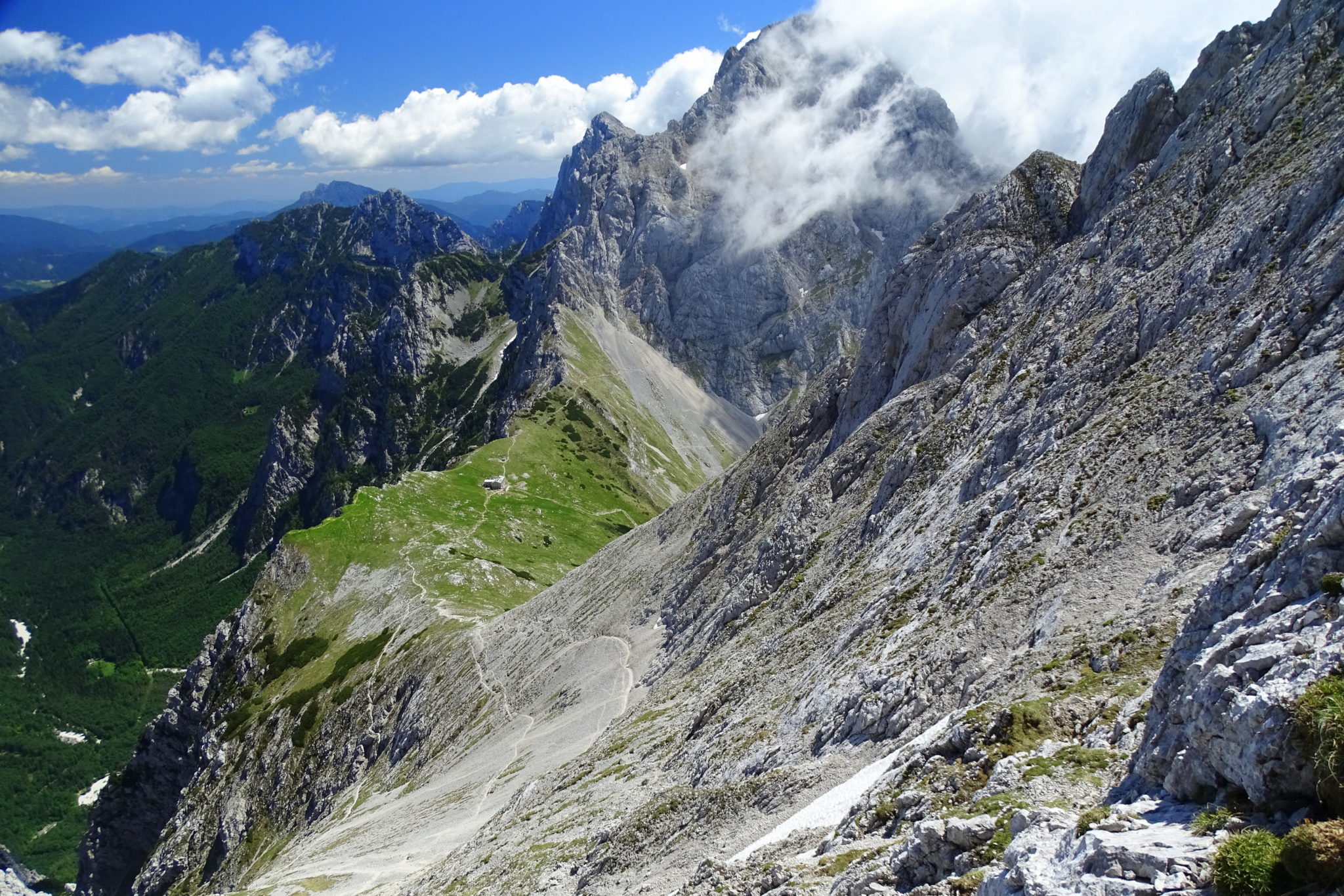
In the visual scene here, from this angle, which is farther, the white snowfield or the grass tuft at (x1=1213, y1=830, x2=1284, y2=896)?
the white snowfield

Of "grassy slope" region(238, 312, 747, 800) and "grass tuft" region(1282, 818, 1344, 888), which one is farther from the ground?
"grass tuft" region(1282, 818, 1344, 888)

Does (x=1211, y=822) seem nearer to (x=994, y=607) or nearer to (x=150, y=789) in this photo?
(x=994, y=607)

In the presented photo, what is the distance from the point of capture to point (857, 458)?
65000 mm

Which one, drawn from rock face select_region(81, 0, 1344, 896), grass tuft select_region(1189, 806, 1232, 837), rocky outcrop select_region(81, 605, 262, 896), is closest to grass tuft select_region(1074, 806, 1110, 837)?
rock face select_region(81, 0, 1344, 896)

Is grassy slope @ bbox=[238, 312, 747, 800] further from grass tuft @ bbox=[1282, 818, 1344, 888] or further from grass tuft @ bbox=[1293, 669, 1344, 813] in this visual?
grass tuft @ bbox=[1282, 818, 1344, 888]

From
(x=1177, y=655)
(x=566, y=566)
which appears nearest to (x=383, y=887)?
(x=1177, y=655)

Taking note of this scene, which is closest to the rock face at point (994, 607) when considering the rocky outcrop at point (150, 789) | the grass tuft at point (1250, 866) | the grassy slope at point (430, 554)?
the grass tuft at point (1250, 866)

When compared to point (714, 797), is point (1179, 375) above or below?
above

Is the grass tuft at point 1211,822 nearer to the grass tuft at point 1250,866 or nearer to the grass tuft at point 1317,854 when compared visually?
the grass tuft at point 1250,866

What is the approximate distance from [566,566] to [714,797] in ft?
390

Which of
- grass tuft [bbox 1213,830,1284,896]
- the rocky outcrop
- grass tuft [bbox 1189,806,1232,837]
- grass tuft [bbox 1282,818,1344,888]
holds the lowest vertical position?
the rocky outcrop

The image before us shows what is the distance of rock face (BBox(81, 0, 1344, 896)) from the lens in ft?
50.5

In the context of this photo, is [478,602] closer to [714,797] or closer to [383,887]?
[383,887]

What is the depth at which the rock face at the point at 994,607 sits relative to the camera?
607 inches
